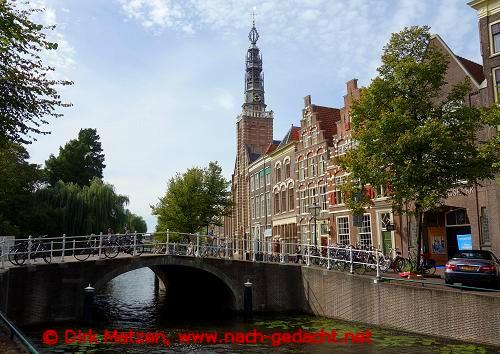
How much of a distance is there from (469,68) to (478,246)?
9.39 meters

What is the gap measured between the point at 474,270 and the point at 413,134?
17.1ft

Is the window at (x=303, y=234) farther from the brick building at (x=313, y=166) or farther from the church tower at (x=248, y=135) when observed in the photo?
the church tower at (x=248, y=135)

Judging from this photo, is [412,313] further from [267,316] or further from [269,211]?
[269,211]

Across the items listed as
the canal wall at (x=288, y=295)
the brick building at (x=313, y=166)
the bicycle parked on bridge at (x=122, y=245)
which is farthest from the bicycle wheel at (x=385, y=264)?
the bicycle parked on bridge at (x=122, y=245)

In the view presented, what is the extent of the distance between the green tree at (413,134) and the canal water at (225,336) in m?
4.96

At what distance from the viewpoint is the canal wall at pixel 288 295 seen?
13875 mm

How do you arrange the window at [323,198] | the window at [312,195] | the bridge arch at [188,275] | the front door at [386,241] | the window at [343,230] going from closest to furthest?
1. the bridge arch at [188,275]
2. the front door at [386,241]
3. the window at [343,230]
4. the window at [323,198]
5. the window at [312,195]

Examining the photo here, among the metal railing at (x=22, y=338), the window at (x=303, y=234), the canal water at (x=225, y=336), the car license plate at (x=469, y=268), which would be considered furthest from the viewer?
the window at (x=303, y=234)

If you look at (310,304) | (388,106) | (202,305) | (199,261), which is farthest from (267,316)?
(388,106)

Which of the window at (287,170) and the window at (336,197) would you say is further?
the window at (287,170)

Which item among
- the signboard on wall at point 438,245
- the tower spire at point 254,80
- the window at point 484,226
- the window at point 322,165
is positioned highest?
the tower spire at point 254,80

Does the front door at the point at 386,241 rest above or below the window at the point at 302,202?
below

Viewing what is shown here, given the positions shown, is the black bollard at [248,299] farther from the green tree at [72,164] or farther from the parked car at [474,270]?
the green tree at [72,164]

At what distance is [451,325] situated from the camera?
14.1 metres
